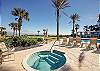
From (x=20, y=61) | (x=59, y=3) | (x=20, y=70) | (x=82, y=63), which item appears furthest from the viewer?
(x=59, y=3)

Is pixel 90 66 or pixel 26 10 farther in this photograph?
pixel 26 10

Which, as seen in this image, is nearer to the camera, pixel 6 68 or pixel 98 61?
pixel 6 68

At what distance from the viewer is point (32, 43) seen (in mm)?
16297

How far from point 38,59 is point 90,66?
180 inches

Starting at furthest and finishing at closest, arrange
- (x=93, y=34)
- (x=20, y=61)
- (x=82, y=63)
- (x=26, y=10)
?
(x=26, y=10) → (x=93, y=34) → (x=20, y=61) → (x=82, y=63)

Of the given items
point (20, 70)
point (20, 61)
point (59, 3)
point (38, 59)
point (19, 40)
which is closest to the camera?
point (20, 70)

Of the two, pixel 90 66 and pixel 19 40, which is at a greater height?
pixel 19 40

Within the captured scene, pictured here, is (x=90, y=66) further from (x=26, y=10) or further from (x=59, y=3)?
(x=26, y=10)

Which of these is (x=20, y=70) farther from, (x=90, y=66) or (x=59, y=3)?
(x=59, y=3)

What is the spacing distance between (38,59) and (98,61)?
447cm

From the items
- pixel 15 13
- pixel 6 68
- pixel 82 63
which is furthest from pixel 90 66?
pixel 15 13

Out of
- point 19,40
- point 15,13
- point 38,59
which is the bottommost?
point 38,59

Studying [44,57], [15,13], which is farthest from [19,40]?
[15,13]

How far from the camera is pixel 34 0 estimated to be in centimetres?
2484
